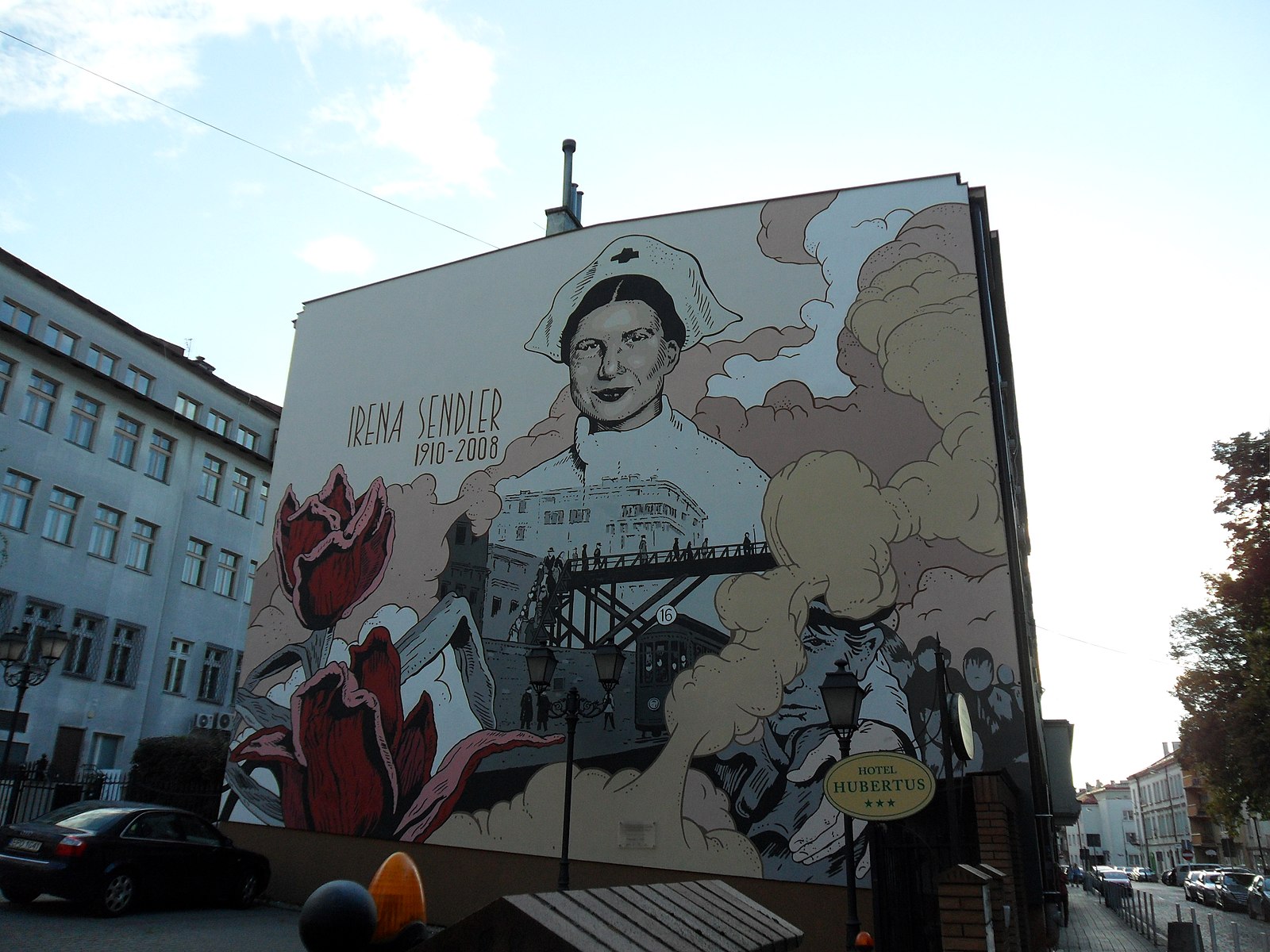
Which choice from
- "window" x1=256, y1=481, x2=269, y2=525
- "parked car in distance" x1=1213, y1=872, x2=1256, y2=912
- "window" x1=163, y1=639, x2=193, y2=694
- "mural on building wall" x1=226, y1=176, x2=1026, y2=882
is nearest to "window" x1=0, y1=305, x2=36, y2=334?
"window" x1=256, y1=481, x2=269, y2=525

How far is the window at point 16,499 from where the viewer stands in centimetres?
2595

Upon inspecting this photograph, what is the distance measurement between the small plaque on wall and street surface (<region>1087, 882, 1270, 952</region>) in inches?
279

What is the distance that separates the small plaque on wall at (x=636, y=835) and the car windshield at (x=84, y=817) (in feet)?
21.7

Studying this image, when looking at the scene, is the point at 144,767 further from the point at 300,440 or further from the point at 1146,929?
the point at 1146,929

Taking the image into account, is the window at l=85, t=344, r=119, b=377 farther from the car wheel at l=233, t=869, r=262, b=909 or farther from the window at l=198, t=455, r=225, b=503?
the car wheel at l=233, t=869, r=262, b=909

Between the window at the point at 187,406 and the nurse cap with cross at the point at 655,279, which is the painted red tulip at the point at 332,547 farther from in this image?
the window at the point at 187,406

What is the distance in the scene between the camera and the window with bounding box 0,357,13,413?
86.7 ft

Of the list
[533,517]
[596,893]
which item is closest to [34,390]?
[533,517]

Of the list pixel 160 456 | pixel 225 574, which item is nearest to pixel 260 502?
pixel 225 574

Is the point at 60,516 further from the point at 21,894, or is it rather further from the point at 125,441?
the point at 21,894

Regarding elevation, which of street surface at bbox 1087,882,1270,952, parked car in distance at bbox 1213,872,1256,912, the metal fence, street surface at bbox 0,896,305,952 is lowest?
street surface at bbox 1087,882,1270,952

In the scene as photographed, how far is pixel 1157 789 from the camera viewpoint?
9519 centimetres

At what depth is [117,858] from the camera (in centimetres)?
1222

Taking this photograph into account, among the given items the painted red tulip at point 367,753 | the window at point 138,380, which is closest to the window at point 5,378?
the window at point 138,380
